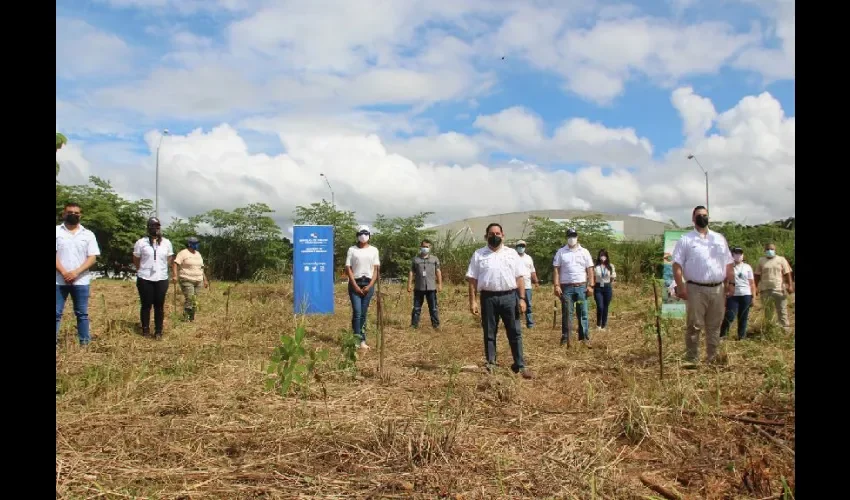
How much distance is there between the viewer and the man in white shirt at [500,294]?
5926 mm

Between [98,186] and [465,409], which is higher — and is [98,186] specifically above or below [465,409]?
above

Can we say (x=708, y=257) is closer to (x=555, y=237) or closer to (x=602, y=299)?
(x=602, y=299)

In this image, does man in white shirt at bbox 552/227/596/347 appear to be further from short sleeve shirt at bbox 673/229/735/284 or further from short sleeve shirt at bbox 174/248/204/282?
short sleeve shirt at bbox 174/248/204/282

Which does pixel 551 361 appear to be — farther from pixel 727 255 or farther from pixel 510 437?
pixel 510 437

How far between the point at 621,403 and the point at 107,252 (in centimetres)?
2226

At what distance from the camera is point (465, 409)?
14.4ft

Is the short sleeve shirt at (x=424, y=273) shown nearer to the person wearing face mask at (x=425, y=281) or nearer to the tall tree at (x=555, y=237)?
the person wearing face mask at (x=425, y=281)

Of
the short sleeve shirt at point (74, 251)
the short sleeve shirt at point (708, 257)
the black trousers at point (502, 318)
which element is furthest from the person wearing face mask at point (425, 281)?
the short sleeve shirt at point (74, 251)

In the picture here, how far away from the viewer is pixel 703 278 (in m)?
6.12

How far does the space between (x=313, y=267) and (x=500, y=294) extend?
19.3 feet

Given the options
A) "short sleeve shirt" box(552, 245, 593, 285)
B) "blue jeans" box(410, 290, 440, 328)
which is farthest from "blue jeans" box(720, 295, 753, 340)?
"blue jeans" box(410, 290, 440, 328)
